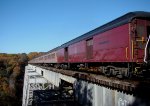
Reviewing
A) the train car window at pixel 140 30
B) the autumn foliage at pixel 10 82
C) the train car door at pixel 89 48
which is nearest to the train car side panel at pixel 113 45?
the train car window at pixel 140 30

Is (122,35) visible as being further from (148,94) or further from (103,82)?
(148,94)

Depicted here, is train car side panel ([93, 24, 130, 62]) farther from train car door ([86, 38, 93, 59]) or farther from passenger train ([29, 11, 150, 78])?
train car door ([86, 38, 93, 59])

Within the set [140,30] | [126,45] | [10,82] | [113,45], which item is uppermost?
[140,30]

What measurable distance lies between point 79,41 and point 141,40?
8.94 m

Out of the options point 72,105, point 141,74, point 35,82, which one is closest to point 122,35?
point 141,74

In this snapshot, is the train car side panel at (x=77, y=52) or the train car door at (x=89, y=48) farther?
the train car side panel at (x=77, y=52)

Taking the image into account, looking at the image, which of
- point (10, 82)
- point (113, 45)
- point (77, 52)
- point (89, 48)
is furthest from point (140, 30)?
point (10, 82)

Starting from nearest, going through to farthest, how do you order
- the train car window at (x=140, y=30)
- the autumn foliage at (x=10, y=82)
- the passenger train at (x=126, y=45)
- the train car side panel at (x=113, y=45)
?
1. the passenger train at (x=126, y=45)
2. the train car window at (x=140, y=30)
3. the train car side panel at (x=113, y=45)
4. the autumn foliage at (x=10, y=82)

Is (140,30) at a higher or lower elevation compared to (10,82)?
higher

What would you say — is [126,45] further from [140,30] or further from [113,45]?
[113,45]

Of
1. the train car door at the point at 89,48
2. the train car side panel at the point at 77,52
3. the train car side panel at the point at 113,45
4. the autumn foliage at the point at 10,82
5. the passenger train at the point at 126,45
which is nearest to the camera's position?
the passenger train at the point at 126,45

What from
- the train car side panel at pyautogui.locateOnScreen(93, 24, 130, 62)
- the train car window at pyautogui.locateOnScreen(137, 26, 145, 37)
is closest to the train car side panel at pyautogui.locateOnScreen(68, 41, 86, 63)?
the train car side panel at pyautogui.locateOnScreen(93, 24, 130, 62)

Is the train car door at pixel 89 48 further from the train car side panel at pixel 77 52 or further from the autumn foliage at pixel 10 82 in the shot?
the autumn foliage at pixel 10 82

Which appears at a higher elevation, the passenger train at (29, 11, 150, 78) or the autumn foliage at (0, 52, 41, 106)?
the passenger train at (29, 11, 150, 78)
